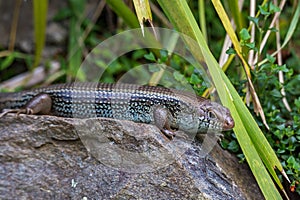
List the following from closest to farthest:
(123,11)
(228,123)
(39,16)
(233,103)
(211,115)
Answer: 1. (233,103)
2. (228,123)
3. (211,115)
4. (123,11)
5. (39,16)

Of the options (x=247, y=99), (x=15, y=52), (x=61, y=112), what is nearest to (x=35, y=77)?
(x=15, y=52)

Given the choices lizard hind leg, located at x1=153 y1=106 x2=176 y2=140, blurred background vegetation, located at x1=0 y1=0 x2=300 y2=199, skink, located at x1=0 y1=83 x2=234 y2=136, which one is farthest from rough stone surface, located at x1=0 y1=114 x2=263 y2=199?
blurred background vegetation, located at x1=0 y1=0 x2=300 y2=199

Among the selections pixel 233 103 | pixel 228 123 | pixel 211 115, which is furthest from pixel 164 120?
pixel 233 103

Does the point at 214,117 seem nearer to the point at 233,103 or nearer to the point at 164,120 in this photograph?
the point at 164,120

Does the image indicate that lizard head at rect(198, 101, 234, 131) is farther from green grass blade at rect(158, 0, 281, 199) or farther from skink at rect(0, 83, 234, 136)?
green grass blade at rect(158, 0, 281, 199)

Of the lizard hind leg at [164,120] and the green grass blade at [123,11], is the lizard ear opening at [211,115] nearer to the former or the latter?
the lizard hind leg at [164,120]

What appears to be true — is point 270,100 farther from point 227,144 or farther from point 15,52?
point 15,52

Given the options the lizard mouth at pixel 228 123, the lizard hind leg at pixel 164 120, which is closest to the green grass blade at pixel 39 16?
the lizard hind leg at pixel 164 120
